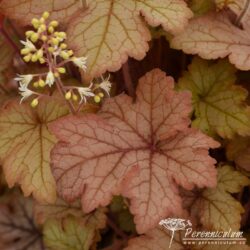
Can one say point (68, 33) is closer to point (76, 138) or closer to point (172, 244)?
point (76, 138)

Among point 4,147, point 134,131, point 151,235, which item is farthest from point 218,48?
point 4,147

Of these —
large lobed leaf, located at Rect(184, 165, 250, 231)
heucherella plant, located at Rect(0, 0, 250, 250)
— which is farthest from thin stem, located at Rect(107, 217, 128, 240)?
large lobed leaf, located at Rect(184, 165, 250, 231)

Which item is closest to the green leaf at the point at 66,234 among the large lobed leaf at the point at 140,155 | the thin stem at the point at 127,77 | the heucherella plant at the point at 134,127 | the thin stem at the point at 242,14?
the heucherella plant at the point at 134,127

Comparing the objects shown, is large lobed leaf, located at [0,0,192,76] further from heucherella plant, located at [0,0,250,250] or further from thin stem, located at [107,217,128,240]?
thin stem, located at [107,217,128,240]

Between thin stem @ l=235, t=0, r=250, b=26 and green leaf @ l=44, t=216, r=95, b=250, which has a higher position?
thin stem @ l=235, t=0, r=250, b=26

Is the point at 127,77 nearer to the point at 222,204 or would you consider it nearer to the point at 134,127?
the point at 134,127

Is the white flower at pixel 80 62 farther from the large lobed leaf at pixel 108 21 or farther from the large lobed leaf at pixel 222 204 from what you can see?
the large lobed leaf at pixel 222 204

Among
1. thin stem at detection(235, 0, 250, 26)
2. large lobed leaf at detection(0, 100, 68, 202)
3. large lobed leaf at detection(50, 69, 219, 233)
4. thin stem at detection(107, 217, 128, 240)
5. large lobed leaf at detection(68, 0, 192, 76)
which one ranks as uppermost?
thin stem at detection(235, 0, 250, 26)

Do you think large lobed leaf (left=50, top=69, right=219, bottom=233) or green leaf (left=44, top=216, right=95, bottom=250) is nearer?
large lobed leaf (left=50, top=69, right=219, bottom=233)
